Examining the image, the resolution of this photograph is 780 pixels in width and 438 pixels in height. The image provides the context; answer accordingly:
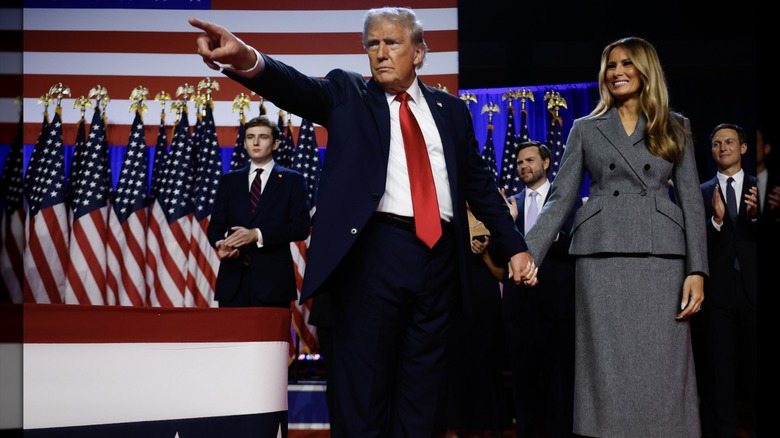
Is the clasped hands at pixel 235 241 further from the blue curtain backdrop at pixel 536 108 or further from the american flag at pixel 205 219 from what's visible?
the blue curtain backdrop at pixel 536 108

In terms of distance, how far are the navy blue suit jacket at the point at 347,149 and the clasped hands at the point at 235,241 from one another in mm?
1845

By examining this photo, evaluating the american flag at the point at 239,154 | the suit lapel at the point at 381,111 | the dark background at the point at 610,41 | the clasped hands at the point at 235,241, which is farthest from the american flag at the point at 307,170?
the suit lapel at the point at 381,111

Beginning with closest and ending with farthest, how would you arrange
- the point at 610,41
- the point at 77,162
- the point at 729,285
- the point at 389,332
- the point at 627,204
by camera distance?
the point at 389,332 → the point at 627,204 → the point at 729,285 → the point at 77,162 → the point at 610,41

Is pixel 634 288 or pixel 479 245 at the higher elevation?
pixel 479 245

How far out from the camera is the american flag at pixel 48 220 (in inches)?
226

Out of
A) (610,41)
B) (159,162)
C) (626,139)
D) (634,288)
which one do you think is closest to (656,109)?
(626,139)

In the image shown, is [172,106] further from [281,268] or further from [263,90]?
[263,90]

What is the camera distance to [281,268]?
14.0 ft

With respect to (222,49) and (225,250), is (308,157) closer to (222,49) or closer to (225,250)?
(225,250)

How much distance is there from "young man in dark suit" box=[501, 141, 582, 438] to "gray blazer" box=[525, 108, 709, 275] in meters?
1.38

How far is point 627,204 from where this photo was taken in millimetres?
2762

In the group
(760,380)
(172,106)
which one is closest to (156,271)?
(172,106)

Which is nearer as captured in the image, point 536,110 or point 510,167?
point 510,167

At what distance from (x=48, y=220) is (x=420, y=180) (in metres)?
4.36
